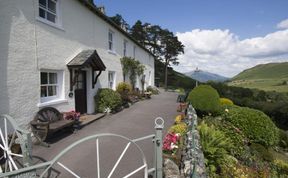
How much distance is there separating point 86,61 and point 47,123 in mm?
3518

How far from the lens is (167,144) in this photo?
5.86m

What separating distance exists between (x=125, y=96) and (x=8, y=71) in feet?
30.0

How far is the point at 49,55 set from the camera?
790 centimetres

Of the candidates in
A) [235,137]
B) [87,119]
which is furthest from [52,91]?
[235,137]

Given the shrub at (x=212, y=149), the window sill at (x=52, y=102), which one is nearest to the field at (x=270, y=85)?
the shrub at (x=212, y=149)

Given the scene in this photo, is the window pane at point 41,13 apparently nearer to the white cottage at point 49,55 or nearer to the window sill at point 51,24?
the white cottage at point 49,55

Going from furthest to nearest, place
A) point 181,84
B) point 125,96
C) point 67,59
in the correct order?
point 181,84 → point 125,96 → point 67,59

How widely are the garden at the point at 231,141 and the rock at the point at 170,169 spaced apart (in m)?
0.28

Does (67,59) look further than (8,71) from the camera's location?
Yes

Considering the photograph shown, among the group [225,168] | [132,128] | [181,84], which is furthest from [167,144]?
[181,84]

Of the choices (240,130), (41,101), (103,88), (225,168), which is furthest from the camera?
(103,88)

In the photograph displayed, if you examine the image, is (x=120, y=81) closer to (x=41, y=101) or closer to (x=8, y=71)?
(x=41, y=101)

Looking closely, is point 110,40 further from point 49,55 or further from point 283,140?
point 283,140

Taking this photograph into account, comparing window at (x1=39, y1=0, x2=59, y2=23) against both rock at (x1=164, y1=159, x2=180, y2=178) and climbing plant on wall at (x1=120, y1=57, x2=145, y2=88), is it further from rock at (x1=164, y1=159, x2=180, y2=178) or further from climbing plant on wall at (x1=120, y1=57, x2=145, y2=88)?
climbing plant on wall at (x1=120, y1=57, x2=145, y2=88)
